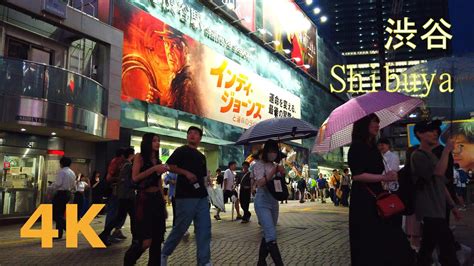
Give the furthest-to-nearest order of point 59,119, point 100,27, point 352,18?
point 352,18 → point 100,27 → point 59,119

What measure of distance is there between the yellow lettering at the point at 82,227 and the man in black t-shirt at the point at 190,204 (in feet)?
10.8

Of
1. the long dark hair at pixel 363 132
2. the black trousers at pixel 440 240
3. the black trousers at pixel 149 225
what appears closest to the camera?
the long dark hair at pixel 363 132

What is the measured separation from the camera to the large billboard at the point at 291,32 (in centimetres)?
3189

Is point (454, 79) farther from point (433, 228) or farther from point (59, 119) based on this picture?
point (59, 119)

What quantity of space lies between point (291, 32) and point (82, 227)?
30.0m

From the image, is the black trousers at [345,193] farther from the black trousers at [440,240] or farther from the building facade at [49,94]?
the black trousers at [440,240]

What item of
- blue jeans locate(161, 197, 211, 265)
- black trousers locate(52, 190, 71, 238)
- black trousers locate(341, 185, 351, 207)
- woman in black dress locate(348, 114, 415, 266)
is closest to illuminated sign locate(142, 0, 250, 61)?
black trousers locate(341, 185, 351, 207)

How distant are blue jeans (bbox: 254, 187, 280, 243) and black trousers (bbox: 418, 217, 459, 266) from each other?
5.48 feet

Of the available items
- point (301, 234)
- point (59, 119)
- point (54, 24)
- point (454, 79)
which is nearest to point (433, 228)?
point (454, 79)

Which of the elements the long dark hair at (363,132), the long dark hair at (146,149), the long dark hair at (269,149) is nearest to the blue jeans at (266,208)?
the long dark hair at (269,149)

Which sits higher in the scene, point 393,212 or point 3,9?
point 3,9

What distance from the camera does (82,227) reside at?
917cm

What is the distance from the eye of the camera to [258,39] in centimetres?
2978

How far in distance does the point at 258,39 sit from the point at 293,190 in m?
10.8
